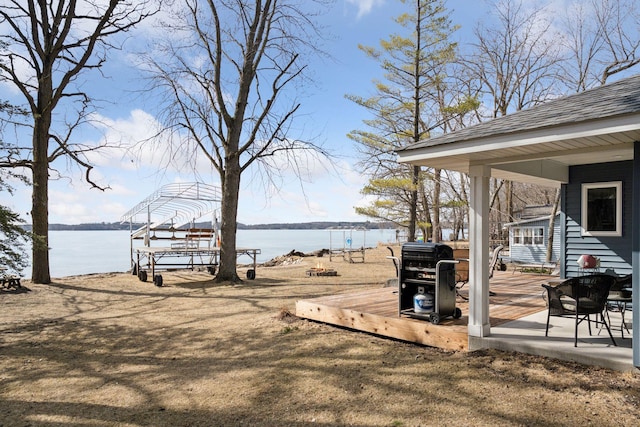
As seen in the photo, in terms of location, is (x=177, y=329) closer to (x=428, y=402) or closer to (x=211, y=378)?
(x=211, y=378)

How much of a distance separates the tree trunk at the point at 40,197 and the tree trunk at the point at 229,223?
465 centimetres

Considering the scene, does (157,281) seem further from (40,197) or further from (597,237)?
(597,237)

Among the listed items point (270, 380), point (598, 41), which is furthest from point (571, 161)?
point (598, 41)

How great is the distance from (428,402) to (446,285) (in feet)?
6.75

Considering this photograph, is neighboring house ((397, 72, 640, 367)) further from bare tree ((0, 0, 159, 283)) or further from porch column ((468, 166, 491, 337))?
bare tree ((0, 0, 159, 283))

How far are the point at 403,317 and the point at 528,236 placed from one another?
17720 millimetres

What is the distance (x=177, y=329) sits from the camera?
22.8 ft

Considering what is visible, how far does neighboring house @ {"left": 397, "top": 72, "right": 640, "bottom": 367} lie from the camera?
13.3 ft

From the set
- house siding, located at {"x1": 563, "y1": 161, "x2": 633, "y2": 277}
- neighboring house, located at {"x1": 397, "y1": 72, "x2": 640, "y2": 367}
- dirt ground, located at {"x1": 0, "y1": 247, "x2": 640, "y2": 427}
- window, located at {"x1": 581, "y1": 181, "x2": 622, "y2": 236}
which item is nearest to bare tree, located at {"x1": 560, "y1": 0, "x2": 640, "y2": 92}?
house siding, located at {"x1": 563, "y1": 161, "x2": 633, "y2": 277}

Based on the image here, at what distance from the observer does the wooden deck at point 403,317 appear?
5328mm

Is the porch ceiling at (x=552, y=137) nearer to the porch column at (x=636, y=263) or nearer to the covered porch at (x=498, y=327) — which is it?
the porch column at (x=636, y=263)

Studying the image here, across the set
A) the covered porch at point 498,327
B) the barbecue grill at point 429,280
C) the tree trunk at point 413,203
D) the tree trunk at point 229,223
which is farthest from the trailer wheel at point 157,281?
the tree trunk at point 413,203

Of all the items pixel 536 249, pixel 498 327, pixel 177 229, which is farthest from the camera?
pixel 536 249

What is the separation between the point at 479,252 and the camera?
508cm
